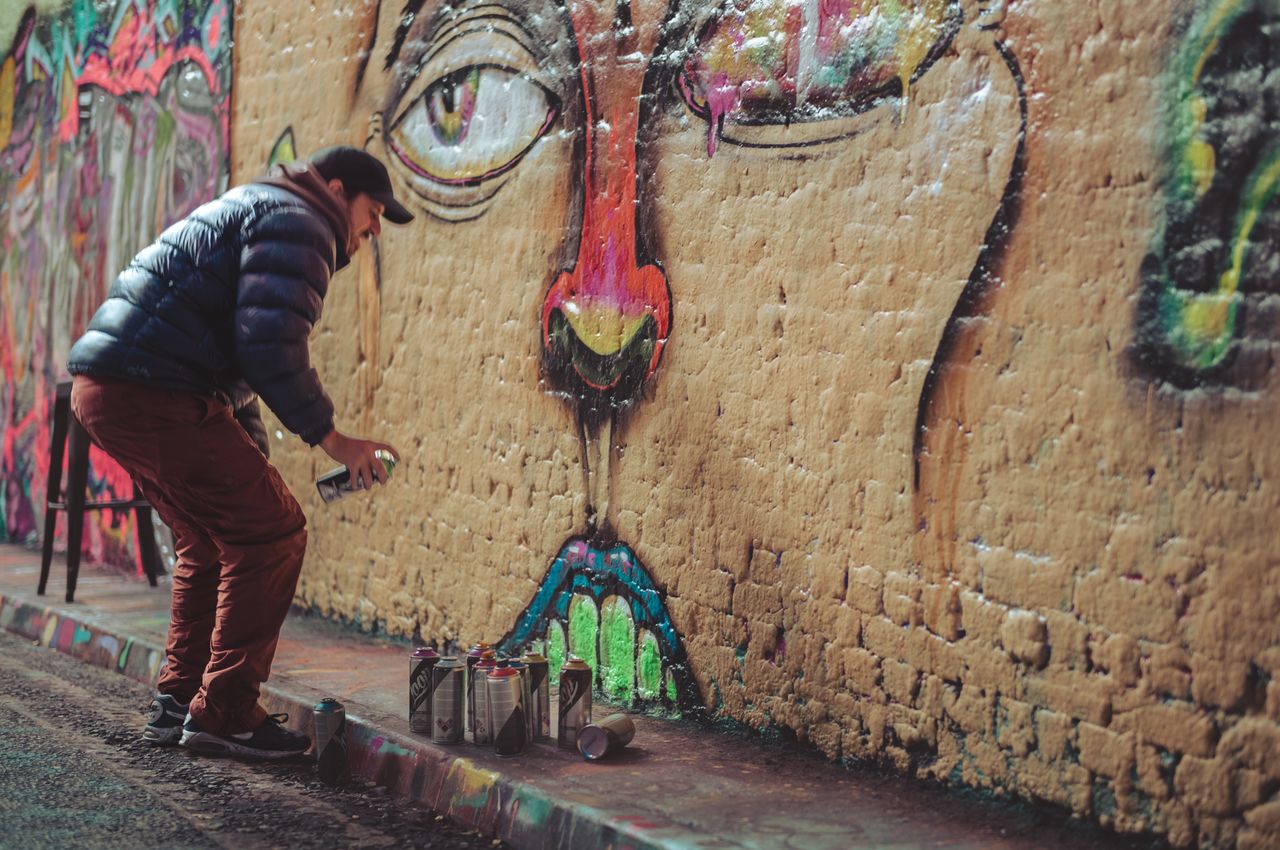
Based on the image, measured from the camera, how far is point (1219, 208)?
9.20 feet

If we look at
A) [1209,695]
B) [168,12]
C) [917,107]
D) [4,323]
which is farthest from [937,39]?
[4,323]

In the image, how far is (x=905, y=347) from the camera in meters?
3.46

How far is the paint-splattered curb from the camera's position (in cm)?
309

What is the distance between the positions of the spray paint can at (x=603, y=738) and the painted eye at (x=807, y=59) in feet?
5.59

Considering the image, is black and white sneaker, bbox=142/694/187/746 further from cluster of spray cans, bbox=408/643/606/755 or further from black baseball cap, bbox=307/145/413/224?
black baseball cap, bbox=307/145/413/224

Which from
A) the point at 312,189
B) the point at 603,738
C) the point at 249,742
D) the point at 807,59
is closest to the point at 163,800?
the point at 249,742

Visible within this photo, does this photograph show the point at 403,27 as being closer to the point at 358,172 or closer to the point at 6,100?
the point at 358,172

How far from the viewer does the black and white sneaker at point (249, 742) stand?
405cm

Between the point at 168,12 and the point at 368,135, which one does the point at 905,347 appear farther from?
the point at 168,12

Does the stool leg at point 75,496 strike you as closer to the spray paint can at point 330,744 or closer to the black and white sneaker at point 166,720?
the black and white sneaker at point 166,720

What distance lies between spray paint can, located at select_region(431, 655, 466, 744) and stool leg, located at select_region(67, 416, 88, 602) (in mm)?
3330

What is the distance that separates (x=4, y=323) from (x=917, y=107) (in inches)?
307

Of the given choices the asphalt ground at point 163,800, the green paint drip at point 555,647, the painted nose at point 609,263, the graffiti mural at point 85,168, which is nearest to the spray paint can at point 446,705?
the asphalt ground at point 163,800

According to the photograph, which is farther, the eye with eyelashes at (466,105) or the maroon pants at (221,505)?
the eye with eyelashes at (466,105)
